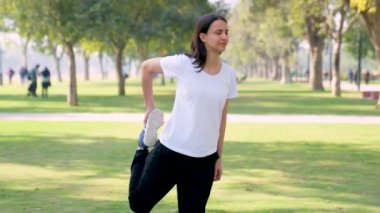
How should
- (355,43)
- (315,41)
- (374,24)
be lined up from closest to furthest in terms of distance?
(374,24)
(315,41)
(355,43)

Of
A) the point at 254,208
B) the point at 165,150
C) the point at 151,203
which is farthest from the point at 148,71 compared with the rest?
the point at 254,208

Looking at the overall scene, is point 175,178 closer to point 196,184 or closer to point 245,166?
point 196,184

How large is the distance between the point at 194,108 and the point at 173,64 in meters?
0.35

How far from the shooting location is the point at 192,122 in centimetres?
452

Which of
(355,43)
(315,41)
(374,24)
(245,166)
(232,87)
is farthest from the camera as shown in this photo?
(355,43)

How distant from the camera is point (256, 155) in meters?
12.7

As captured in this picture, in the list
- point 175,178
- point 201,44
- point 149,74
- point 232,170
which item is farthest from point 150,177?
point 232,170

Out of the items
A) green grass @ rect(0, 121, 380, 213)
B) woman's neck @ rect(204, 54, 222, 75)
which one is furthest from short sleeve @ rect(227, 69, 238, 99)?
green grass @ rect(0, 121, 380, 213)

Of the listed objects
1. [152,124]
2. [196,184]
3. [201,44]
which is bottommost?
[196,184]

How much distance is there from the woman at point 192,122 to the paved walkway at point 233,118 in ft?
51.4

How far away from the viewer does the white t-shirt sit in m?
4.50

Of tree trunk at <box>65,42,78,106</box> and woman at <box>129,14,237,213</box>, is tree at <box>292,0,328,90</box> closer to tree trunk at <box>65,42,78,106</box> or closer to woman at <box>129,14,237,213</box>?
tree trunk at <box>65,42,78,106</box>

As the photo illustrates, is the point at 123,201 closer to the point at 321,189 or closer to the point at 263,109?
the point at 321,189

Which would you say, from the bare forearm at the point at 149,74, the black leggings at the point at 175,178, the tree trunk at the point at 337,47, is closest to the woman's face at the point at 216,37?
the bare forearm at the point at 149,74
